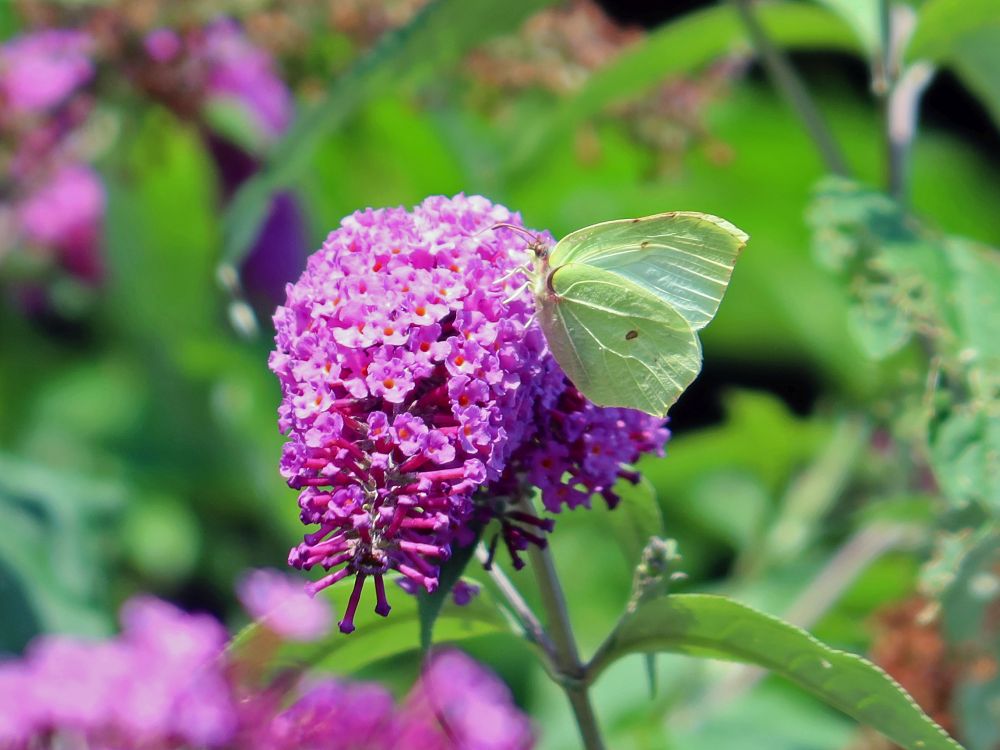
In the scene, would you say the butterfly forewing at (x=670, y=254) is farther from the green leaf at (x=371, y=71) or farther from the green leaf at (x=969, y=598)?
the green leaf at (x=371, y=71)

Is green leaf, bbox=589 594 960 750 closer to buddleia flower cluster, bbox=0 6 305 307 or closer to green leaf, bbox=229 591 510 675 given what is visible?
green leaf, bbox=229 591 510 675

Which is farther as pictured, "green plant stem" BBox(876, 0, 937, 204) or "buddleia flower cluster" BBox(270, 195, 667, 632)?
"green plant stem" BBox(876, 0, 937, 204)

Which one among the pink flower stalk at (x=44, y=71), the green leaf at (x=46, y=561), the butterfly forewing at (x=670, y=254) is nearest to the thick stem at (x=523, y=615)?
the butterfly forewing at (x=670, y=254)

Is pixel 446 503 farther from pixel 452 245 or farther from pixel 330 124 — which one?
pixel 330 124

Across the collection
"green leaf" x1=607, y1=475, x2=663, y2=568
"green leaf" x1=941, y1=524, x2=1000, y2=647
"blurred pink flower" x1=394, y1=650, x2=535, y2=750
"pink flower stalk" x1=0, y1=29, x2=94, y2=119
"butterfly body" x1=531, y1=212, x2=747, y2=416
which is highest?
"pink flower stalk" x1=0, y1=29, x2=94, y2=119

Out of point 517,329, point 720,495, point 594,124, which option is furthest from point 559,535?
point 517,329

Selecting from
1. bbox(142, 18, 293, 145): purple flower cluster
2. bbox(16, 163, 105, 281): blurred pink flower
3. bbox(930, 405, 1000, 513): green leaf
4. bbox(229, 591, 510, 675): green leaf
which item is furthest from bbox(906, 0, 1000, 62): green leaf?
bbox(16, 163, 105, 281): blurred pink flower
